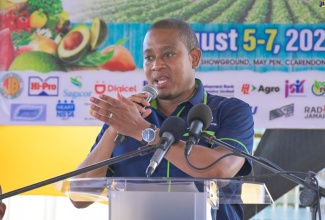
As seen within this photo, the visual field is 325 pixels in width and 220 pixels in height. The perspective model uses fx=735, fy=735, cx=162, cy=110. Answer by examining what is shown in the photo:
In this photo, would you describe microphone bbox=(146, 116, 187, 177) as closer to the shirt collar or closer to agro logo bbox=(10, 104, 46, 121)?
the shirt collar

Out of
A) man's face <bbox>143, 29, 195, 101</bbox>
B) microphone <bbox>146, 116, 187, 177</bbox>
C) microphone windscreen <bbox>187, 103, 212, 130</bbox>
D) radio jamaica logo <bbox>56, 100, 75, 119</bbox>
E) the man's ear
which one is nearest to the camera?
microphone <bbox>146, 116, 187, 177</bbox>

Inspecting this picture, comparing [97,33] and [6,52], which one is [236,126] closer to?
[97,33]

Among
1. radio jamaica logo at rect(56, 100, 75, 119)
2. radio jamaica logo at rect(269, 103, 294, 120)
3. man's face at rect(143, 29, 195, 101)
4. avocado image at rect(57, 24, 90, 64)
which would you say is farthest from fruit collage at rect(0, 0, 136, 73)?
man's face at rect(143, 29, 195, 101)

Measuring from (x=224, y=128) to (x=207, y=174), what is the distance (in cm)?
42

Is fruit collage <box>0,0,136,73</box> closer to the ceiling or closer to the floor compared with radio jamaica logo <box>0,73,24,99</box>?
closer to the ceiling

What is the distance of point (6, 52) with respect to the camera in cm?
554

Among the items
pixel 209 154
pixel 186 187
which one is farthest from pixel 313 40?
pixel 186 187

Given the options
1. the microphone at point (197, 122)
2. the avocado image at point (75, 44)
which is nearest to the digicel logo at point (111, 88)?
the avocado image at point (75, 44)

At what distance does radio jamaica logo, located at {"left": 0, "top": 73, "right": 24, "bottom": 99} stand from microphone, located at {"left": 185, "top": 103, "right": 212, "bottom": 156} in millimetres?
3156

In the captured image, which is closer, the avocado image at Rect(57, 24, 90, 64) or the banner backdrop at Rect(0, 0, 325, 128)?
the banner backdrop at Rect(0, 0, 325, 128)

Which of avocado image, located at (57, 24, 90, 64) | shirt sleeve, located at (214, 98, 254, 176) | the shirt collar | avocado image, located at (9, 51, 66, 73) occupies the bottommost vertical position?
shirt sleeve, located at (214, 98, 254, 176)

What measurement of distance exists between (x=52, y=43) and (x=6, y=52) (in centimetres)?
35

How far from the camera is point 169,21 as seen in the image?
3.78 meters

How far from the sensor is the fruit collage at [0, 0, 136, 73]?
5.48m
